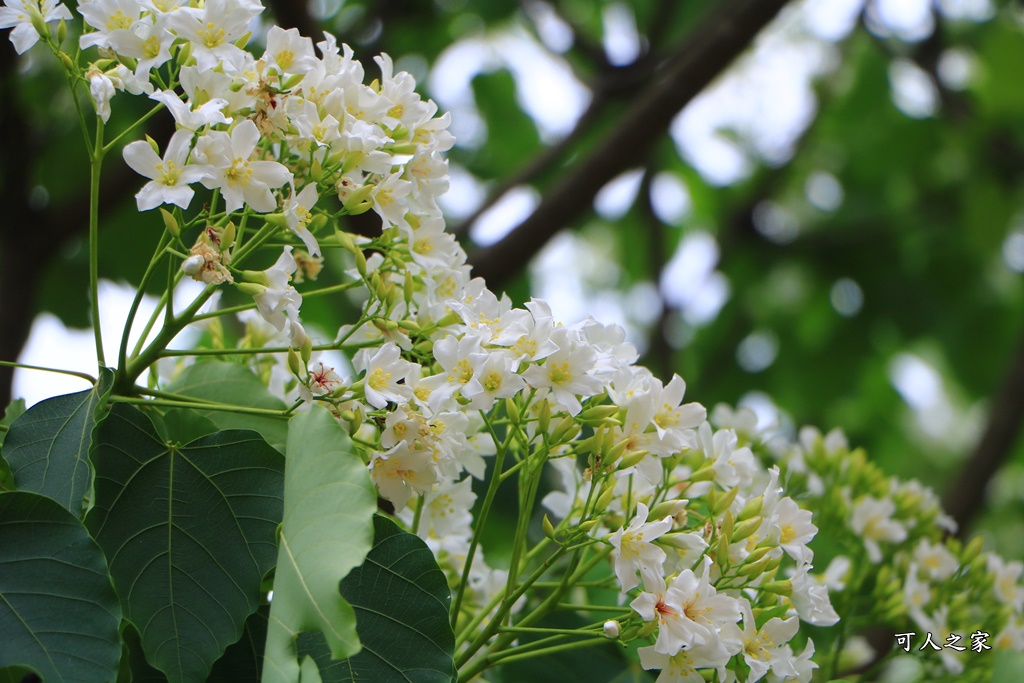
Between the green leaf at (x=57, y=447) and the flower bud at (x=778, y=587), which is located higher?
the flower bud at (x=778, y=587)

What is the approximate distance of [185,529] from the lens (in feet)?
3.28

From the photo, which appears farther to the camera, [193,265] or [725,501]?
[725,501]


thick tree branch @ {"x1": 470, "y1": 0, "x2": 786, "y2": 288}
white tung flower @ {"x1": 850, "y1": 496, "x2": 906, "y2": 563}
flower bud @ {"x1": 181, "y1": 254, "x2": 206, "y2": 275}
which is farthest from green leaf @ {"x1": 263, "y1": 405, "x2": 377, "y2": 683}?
thick tree branch @ {"x1": 470, "y1": 0, "x2": 786, "y2": 288}

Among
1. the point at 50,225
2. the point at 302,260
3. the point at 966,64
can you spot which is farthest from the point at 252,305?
the point at 966,64

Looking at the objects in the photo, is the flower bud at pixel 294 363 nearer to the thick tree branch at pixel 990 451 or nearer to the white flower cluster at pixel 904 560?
the white flower cluster at pixel 904 560

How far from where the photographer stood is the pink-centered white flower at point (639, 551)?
3.32ft

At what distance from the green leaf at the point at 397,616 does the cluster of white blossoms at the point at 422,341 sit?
7 cm

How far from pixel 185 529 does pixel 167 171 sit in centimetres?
38

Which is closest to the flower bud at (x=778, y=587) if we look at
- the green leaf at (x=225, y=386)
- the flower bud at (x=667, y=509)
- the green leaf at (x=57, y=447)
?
the flower bud at (x=667, y=509)

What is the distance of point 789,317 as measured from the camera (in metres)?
4.43

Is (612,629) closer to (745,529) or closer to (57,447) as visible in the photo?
(745,529)

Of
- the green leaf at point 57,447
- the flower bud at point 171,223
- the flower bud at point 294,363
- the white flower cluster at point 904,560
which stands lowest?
the green leaf at point 57,447

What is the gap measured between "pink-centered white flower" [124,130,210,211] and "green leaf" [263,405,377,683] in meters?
0.29

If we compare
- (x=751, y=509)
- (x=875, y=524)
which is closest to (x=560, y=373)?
(x=751, y=509)
